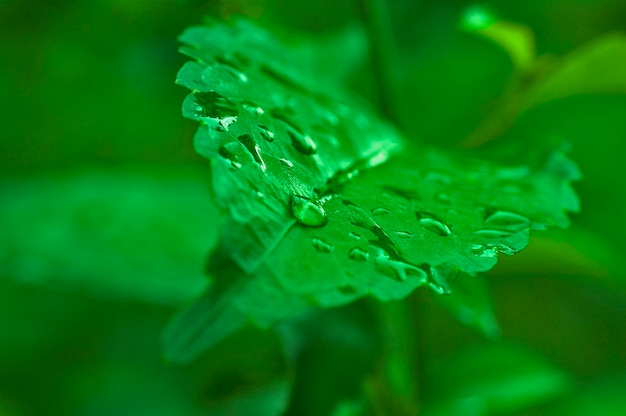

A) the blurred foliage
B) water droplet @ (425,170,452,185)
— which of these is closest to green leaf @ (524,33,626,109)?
the blurred foliage

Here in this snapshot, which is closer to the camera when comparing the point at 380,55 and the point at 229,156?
the point at 229,156

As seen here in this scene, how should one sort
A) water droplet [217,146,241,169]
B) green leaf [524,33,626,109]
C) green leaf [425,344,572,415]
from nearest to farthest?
water droplet [217,146,241,169], green leaf [524,33,626,109], green leaf [425,344,572,415]

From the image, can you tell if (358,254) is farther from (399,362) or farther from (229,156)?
(399,362)

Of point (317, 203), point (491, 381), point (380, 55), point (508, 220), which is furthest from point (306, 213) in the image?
point (491, 381)

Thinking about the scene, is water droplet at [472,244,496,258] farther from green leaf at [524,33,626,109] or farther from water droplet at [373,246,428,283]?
green leaf at [524,33,626,109]

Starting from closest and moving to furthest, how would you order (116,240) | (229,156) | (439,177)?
(229,156)
(439,177)
(116,240)

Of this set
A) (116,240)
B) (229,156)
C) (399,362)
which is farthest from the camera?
(116,240)
